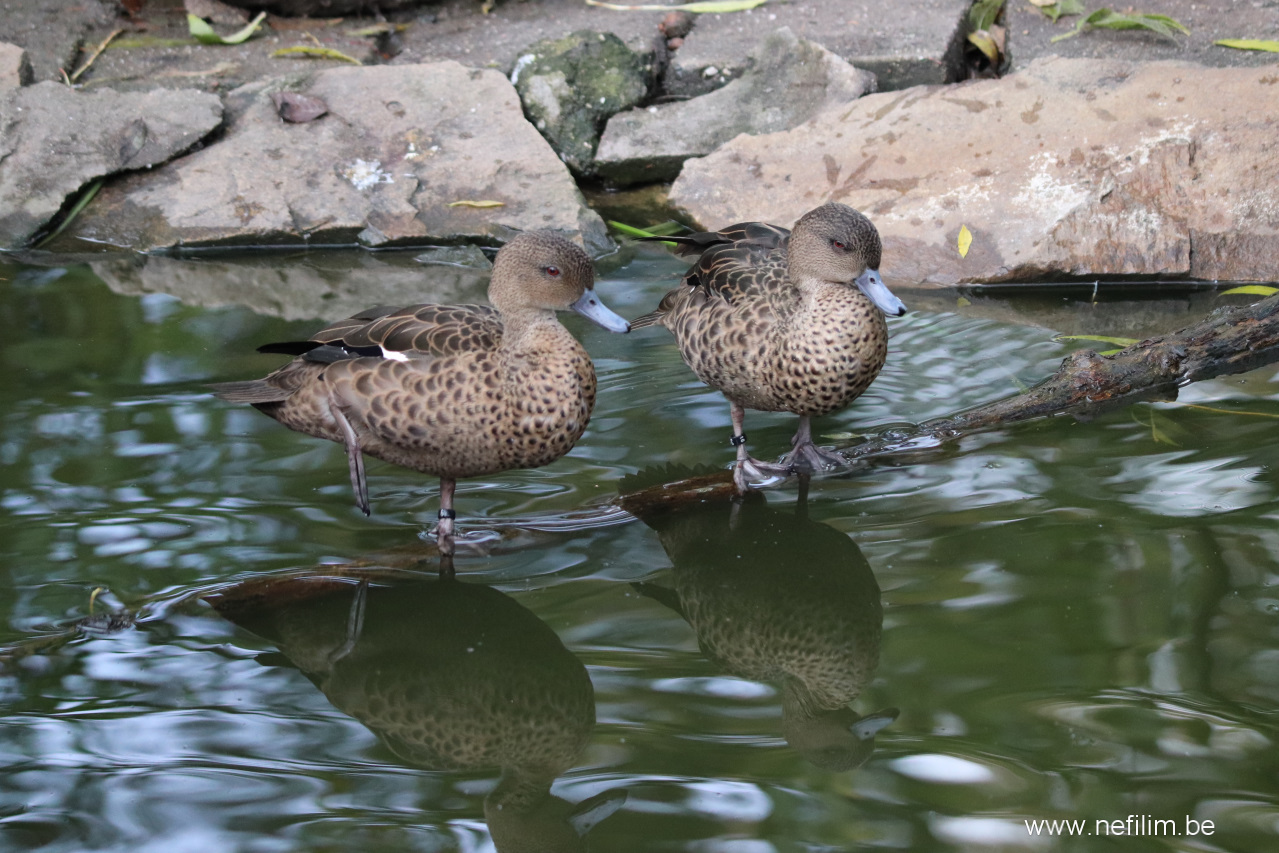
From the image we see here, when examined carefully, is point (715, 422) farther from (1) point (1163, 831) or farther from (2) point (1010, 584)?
(1) point (1163, 831)

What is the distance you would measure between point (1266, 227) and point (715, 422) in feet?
9.49

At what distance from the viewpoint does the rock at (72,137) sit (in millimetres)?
6383

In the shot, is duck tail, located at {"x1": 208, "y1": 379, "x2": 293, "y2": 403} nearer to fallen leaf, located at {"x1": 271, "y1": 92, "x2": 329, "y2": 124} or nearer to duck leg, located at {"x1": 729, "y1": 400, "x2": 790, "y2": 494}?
duck leg, located at {"x1": 729, "y1": 400, "x2": 790, "y2": 494}

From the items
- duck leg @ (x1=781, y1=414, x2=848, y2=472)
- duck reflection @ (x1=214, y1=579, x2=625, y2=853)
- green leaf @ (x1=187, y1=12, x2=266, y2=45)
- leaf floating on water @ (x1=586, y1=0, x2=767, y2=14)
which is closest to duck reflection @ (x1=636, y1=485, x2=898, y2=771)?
duck leg @ (x1=781, y1=414, x2=848, y2=472)

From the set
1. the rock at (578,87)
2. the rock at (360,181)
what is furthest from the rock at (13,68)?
the rock at (578,87)

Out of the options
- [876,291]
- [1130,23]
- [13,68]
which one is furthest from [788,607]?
[13,68]

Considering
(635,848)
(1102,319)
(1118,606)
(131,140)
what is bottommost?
(635,848)

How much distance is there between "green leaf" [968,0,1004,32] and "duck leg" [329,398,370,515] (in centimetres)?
524

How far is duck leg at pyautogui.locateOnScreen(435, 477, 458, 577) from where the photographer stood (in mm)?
3645

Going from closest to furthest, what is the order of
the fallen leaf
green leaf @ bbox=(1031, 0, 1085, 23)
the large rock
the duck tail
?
the duck tail
the large rock
the fallen leaf
green leaf @ bbox=(1031, 0, 1085, 23)

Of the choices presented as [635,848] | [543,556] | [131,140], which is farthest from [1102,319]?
[131,140]

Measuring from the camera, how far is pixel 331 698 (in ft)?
10.0

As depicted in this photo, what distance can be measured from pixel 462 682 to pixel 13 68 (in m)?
5.55

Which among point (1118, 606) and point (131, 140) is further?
point (131, 140)
